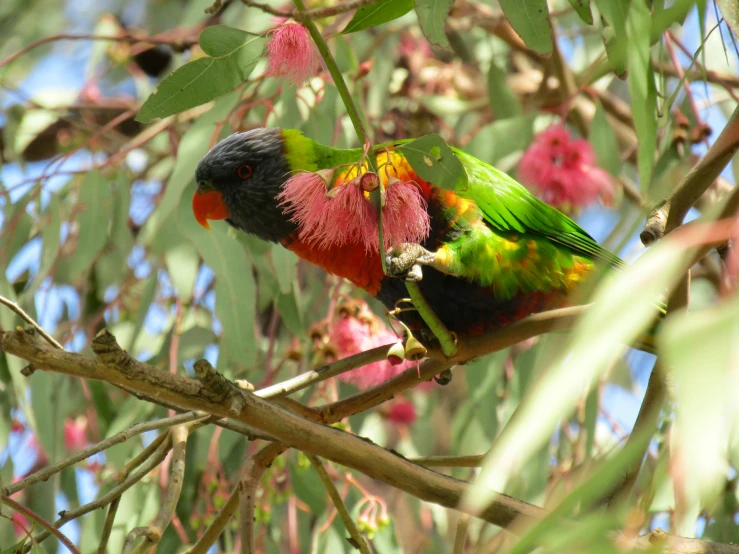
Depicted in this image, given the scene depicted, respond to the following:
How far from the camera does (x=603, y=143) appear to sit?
2.06 metres

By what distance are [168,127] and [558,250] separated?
120cm

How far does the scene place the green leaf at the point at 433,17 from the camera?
922 mm

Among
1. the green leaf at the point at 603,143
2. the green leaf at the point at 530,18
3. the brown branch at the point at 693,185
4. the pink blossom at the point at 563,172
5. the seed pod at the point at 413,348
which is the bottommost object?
the seed pod at the point at 413,348

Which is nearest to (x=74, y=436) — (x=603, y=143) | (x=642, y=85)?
(x=603, y=143)

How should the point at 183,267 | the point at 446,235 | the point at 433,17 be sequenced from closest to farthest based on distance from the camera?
the point at 433,17 → the point at 446,235 → the point at 183,267

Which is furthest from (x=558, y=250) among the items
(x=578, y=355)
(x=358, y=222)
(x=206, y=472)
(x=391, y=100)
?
(x=391, y=100)

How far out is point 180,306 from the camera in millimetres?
1991

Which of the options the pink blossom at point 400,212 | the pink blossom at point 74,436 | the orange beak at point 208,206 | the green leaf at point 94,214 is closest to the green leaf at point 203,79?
the pink blossom at point 400,212

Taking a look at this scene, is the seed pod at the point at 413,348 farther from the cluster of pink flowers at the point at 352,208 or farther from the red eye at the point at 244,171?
the red eye at the point at 244,171

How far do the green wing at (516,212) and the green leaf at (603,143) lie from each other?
46 centimetres

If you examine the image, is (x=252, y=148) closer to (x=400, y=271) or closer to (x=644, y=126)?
(x=400, y=271)

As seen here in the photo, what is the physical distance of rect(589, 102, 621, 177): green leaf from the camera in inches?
80.9

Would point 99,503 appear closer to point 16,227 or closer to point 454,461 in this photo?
point 454,461

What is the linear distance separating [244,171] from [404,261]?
65cm
